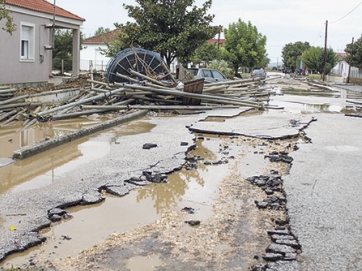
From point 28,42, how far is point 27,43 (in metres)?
0.06

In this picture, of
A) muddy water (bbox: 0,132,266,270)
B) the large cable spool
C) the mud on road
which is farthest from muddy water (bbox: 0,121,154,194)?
the large cable spool

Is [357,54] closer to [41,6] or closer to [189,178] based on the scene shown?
[41,6]

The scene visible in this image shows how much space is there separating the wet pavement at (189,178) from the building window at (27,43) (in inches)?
356

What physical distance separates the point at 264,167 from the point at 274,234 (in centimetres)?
353

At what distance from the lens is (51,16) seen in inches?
858

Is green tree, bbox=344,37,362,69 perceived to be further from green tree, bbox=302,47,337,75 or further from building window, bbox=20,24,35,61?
building window, bbox=20,24,35,61

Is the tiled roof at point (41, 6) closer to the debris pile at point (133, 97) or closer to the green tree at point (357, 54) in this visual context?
the debris pile at point (133, 97)

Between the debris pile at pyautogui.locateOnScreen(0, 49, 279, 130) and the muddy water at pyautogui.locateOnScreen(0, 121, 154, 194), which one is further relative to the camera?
the debris pile at pyautogui.locateOnScreen(0, 49, 279, 130)

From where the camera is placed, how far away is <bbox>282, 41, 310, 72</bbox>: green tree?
11569 centimetres

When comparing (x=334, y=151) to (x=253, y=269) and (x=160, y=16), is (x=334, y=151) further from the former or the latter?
(x=160, y=16)

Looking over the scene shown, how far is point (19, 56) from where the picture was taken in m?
19.6

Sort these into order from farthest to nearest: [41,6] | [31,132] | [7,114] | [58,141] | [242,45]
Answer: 1. [242,45]
2. [41,6]
3. [7,114]
4. [31,132]
5. [58,141]

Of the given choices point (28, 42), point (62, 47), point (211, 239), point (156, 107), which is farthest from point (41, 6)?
point (211, 239)

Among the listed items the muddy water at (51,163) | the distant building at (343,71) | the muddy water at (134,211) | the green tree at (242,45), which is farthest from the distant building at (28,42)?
the distant building at (343,71)
